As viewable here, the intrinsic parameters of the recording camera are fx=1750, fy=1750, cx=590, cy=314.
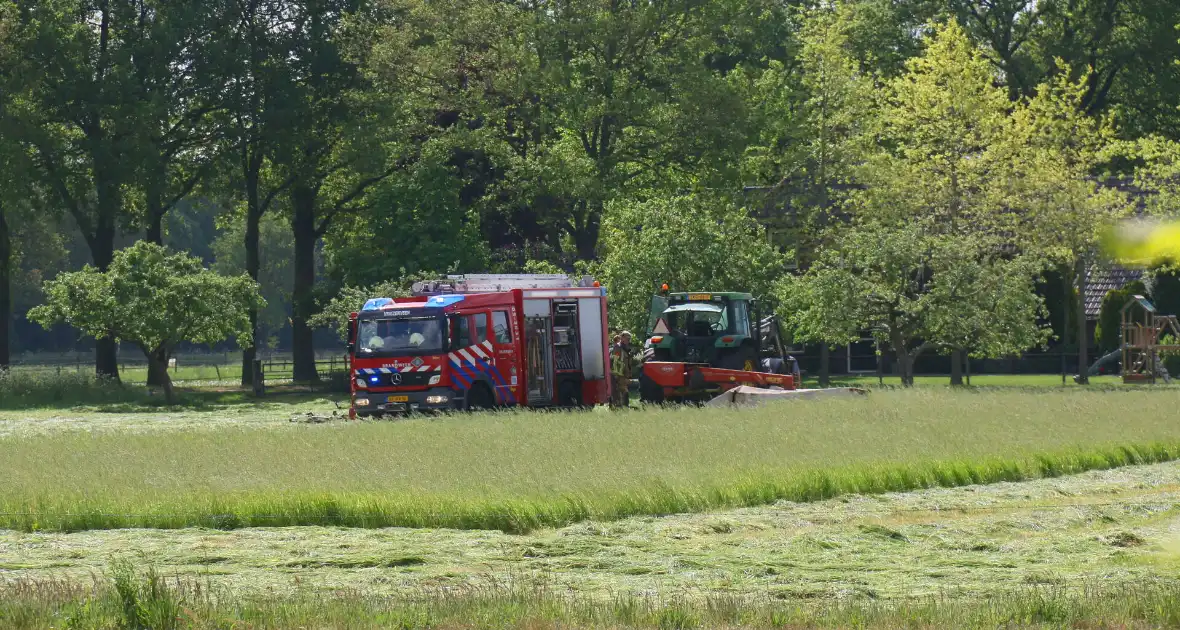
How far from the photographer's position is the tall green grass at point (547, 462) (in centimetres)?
2016

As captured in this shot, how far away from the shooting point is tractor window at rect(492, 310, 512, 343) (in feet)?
127

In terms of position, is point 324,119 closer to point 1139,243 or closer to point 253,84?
point 253,84

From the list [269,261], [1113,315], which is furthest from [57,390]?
[269,261]

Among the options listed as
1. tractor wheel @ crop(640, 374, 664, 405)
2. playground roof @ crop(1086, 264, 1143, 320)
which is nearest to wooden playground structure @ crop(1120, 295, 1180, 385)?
playground roof @ crop(1086, 264, 1143, 320)

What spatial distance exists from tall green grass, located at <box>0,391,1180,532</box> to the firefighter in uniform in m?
6.01

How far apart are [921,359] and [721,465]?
47.6 m

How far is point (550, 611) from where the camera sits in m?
12.7

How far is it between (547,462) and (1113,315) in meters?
45.4

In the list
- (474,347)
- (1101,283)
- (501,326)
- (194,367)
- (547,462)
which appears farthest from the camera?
(194,367)

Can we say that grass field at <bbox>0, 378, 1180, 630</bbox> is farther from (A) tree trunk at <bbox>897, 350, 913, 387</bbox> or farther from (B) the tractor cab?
(A) tree trunk at <bbox>897, 350, 913, 387</bbox>

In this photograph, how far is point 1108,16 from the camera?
74.6 m

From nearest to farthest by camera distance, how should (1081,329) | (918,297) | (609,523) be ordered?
(609,523) < (918,297) < (1081,329)

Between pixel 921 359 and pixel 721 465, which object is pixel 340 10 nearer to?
pixel 921 359

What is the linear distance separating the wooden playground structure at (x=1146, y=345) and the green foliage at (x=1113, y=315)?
2.24 meters
